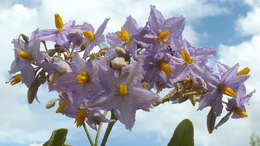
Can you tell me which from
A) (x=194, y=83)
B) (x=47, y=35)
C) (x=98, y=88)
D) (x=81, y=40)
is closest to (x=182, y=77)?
(x=194, y=83)

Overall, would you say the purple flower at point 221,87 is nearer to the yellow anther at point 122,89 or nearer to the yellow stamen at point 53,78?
the yellow anther at point 122,89

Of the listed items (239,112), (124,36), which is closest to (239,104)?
(239,112)

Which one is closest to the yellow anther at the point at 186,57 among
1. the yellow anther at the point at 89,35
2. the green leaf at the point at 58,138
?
the yellow anther at the point at 89,35

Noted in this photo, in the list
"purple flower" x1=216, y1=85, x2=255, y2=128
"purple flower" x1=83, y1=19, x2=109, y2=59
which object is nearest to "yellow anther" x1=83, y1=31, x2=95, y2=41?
"purple flower" x1=83, y1=19, x2=109, y2=59

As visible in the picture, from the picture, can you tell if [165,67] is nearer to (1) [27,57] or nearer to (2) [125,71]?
(2) [125,71]

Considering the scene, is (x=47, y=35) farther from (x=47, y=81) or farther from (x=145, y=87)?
(x=145, y=87)

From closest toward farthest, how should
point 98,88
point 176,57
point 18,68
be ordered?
point 98,88
point 176,57
point 18,68
